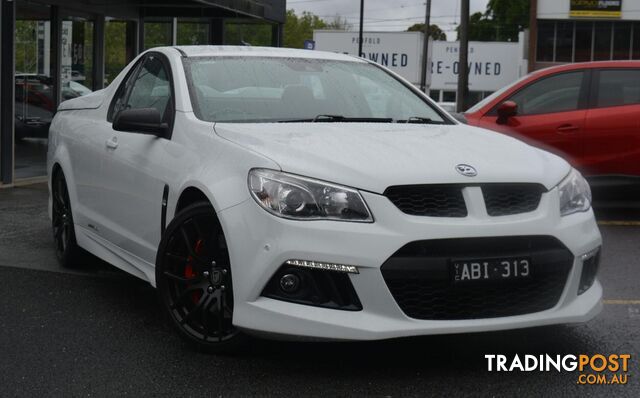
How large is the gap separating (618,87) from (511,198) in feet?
19.2

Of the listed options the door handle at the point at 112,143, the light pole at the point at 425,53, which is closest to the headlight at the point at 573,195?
the door handle at the point at 112,143

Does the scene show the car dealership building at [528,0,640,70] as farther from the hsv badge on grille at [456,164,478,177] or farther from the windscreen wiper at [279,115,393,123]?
the hsv badge on grille at [456,164,478,177]

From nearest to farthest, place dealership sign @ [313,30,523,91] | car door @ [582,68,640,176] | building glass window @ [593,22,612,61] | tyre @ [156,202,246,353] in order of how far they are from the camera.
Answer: tyre @ [156,202,246,353] < car door @ [582,68,640,176] < dealership sign @ [313,30,523,91] < building glass window @ [593,22,612,61]

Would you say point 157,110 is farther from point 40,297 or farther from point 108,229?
point 40,297

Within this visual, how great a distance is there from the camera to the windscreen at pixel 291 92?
16.8 ft

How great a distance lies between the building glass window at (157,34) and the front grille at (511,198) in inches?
533

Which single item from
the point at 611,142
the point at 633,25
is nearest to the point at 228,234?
the point at 611,142

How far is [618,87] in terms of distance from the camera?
9.58m

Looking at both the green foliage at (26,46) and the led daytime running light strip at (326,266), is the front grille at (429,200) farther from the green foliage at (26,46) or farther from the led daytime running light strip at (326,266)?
the green foliage at (26,46)

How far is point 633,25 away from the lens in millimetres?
50562

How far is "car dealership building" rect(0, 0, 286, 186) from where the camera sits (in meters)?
12.1

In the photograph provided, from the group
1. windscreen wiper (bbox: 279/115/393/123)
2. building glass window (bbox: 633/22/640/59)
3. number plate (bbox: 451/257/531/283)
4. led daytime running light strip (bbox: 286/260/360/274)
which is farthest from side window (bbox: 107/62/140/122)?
building glass window (bbox: 633/22/640/59)

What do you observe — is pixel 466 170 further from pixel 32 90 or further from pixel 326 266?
pixel 32 90

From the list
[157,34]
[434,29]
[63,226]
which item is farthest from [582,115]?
[434,29]
